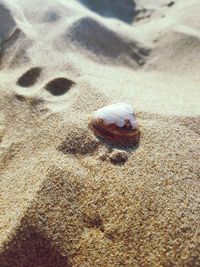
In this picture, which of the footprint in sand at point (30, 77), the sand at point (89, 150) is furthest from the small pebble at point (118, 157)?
the footprint in sand at point (30, 77)

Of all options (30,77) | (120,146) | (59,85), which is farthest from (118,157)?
(30,77)

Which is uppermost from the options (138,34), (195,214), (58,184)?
(58,184)

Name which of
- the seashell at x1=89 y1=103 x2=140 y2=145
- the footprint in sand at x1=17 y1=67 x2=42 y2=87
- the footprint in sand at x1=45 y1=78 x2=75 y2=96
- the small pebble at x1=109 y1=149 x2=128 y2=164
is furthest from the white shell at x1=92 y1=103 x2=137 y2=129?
the footprint in sand at x1=17 y1=67 x2=42 y2=87

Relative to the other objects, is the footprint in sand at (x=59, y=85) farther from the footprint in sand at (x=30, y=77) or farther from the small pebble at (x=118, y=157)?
the small pebble at (x=118, y=157)

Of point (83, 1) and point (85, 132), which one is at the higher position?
point (85, 132)

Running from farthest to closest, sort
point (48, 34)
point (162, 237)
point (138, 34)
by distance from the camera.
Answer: point (138, 34), point (48, 34), point (162, 237)

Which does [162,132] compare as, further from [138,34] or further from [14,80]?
[138,34]

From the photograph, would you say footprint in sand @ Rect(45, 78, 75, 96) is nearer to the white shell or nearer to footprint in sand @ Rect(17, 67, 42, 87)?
footprint in sand @ Rect(17, 67, 42, 87)

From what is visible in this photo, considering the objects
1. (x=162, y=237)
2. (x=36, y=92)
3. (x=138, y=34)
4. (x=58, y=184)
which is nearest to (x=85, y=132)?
(x=58, y=184)

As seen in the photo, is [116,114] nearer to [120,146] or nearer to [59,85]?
[120,146]
